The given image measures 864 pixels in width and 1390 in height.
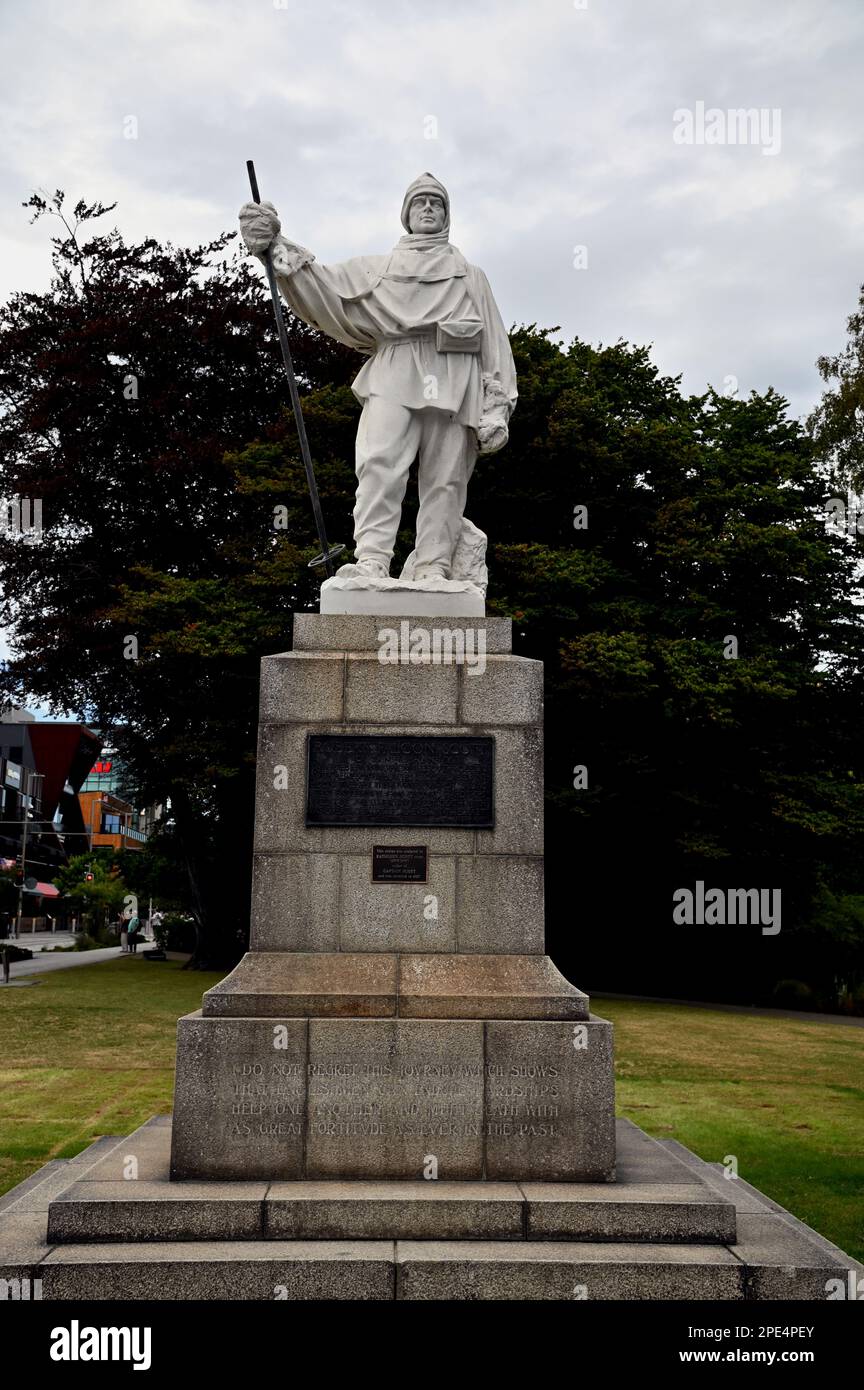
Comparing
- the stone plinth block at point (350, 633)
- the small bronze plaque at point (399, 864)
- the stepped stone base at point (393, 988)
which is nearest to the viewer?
the stepped stone base at point (393, 988)

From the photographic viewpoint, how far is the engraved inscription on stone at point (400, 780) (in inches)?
268

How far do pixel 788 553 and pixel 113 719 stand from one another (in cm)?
1559

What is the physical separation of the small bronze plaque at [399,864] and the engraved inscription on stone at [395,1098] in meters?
0.86

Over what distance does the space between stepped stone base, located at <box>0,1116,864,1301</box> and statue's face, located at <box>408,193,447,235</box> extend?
6.03m

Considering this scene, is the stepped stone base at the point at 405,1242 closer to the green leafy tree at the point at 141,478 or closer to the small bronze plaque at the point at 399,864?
the small bronze plaque at the point at 399,864

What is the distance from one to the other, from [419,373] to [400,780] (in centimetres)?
278

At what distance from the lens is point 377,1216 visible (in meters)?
5.51

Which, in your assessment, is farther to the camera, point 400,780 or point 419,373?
point 419,373

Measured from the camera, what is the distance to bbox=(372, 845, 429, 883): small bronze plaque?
265 inches

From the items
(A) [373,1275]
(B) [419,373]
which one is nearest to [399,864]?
(A) [373,1275]

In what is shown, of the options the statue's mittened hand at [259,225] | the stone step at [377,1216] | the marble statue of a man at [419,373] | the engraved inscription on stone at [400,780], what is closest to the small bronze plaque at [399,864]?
the engraved inscription on stone at [400,780]

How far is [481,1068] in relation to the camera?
6156 mm

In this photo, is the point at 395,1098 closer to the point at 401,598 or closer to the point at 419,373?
the point at 401,598

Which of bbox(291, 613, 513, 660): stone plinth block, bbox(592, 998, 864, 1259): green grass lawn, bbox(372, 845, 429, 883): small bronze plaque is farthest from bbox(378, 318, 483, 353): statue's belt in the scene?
bbox(592, 998, 864, 1259): green grass lawn
